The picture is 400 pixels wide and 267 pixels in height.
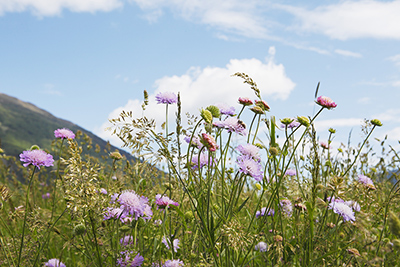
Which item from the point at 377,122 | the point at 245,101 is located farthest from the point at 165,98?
the point at 377,122

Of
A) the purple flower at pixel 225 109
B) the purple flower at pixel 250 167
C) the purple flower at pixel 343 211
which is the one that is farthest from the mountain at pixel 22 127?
the purple flower at pixel 250 167

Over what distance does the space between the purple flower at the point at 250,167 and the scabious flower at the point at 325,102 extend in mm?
541

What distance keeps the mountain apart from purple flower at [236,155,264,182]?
97.0m

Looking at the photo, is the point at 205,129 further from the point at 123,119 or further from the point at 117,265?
the point at 117,265

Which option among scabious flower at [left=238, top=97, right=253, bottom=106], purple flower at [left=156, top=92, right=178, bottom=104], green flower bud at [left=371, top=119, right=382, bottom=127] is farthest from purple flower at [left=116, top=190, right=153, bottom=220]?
green flower bud at [left=371, top=119, right=382, bottom=127]

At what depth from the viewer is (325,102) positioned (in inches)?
77.6

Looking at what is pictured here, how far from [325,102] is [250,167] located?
62 cm

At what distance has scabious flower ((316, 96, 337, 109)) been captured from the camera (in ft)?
6.37

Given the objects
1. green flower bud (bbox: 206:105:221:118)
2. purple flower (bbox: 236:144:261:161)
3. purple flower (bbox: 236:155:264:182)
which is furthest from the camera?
green flower bud (bbox: 206:105:221:118)

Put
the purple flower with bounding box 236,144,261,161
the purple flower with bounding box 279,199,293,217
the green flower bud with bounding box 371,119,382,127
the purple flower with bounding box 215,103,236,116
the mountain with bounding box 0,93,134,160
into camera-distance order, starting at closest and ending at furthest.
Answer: the purple flower with bounding box 236,144,261,161
the purple flower with bounding box 215,103,236,116
the purple flower with bounding box 279,199,293,217
the green flower bud with bounding box 371,119,382,127
the mountain with bounding box 0,93,134,160

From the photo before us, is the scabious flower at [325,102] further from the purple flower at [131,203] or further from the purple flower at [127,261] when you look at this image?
the purple flower at [127,261]

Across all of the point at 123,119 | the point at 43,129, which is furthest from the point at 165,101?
the point at 43,129

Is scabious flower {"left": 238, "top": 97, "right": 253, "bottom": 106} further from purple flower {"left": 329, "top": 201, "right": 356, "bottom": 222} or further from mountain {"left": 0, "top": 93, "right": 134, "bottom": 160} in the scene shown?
mountain {"left": 0, "top": 93, "right": 134, "bottom": 160}

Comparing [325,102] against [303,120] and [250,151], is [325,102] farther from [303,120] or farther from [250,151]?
[250,151]
